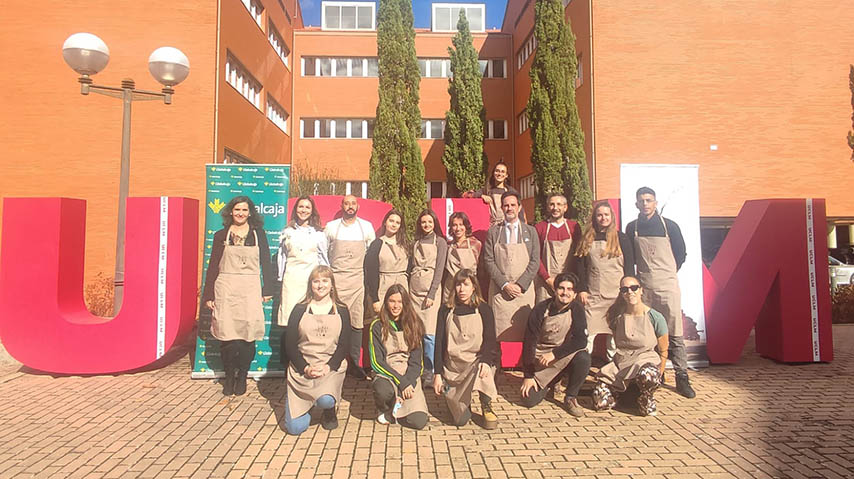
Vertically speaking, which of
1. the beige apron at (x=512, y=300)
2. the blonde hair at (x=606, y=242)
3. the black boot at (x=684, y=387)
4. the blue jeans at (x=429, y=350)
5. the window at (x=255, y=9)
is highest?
the window at (x=255, y=9)

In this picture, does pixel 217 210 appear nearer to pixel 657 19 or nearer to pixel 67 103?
pixel 67 103

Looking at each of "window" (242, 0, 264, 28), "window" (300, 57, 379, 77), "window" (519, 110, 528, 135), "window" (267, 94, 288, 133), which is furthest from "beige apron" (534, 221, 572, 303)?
"window" (300, 57, 379, 77)

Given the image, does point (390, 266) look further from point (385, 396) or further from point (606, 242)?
point (606, 242)

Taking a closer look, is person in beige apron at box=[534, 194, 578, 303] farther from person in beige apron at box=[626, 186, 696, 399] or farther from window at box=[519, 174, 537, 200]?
window at box=[519, 174, 537, 200]

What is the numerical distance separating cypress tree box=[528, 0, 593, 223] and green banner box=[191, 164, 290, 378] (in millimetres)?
10252

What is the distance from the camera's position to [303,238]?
220 inches

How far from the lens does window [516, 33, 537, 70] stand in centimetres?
2297

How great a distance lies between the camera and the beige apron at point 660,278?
550 cm

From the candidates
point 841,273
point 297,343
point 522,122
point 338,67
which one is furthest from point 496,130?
point 297,343

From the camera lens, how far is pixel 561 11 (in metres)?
15.3

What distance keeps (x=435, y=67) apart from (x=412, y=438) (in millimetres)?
24595

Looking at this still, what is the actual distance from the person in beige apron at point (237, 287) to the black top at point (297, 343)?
1.06 meters

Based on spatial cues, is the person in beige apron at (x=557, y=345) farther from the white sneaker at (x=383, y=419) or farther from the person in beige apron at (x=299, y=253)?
the person in beige apron at (x=299, y=253)

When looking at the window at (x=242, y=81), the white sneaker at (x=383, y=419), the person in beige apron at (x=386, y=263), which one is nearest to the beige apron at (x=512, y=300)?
the person in beige apron at (x=386, y=263)
